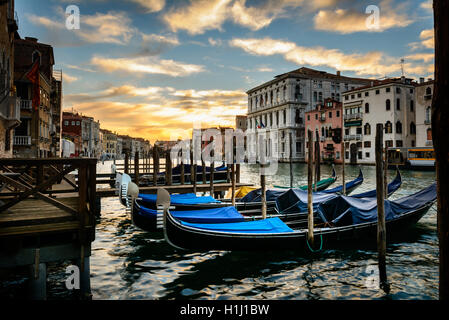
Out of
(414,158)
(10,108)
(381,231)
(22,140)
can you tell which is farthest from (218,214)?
(414,158)

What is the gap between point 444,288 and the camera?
7.68ft

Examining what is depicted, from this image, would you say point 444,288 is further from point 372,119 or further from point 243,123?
point 243,123

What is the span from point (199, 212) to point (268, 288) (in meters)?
3.10

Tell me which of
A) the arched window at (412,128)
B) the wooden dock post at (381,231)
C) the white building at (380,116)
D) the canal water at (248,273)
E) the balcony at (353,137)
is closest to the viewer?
the canal water at (248,273)

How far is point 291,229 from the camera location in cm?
715

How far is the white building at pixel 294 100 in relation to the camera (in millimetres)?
55031

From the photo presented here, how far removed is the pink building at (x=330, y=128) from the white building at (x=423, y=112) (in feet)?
32.0

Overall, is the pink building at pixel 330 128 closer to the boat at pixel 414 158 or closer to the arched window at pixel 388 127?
the arched window at pixel 388 127

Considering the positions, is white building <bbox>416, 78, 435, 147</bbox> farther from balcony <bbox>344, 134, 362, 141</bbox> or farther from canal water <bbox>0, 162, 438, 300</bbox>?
canal water <bbox>0, 162, 438, 300</bbox>

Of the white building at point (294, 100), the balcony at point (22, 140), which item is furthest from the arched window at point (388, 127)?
the balcony at point (22, 140)

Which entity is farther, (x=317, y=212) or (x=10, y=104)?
(x=10, y=104)

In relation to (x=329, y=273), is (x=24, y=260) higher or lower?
higher

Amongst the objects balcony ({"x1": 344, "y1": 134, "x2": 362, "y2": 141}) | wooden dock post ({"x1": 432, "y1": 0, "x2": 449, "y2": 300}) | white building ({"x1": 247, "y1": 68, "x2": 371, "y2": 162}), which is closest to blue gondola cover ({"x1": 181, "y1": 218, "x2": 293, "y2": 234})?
wooden dock post ({"x1": 432, "y1": 0, "x2": 449, "y2": 300})
